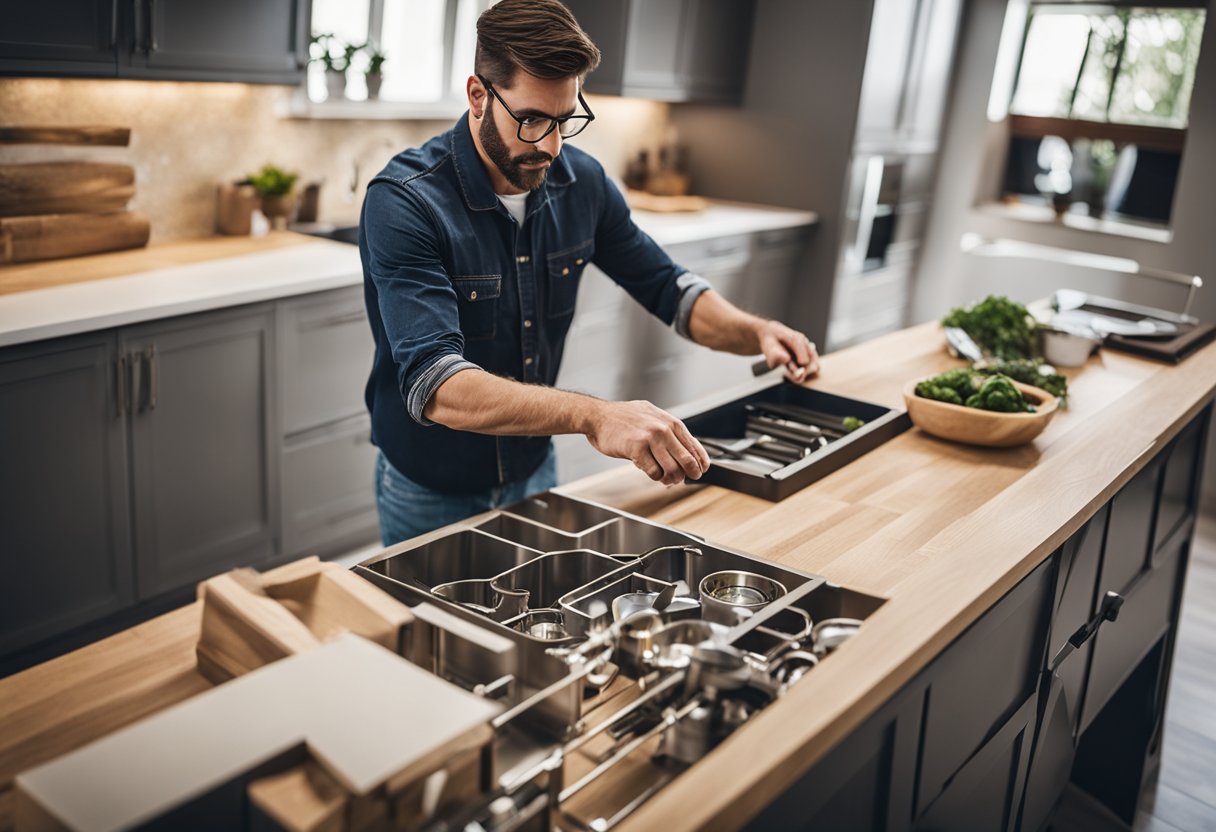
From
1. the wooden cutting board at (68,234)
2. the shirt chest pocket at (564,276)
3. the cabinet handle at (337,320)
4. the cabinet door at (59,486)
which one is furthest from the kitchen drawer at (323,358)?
the shirt chest pocket at (564,276)

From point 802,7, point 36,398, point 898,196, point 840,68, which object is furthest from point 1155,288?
point 36,398

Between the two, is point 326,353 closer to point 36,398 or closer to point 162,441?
point 162,441

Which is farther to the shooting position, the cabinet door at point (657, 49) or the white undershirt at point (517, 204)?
the cabinet door at point (657, 49)

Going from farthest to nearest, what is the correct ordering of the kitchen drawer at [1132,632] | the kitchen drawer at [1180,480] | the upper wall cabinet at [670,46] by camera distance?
the upper wall cabinet at [670,46] < the kitchen drawer at [1180,480] < the kitchen drawer at [1132,632]

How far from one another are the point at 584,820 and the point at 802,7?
15.9ft

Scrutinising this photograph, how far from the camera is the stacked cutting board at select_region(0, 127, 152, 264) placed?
3.16m

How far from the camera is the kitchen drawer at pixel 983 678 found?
1.55m

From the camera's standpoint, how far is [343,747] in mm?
969

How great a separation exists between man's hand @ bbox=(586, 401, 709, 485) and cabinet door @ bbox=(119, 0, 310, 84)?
2256mm

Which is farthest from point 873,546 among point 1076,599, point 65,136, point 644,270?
point 65,136

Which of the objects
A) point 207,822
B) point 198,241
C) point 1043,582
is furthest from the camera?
point 198,241

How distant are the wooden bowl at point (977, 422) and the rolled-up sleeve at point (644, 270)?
0.53m

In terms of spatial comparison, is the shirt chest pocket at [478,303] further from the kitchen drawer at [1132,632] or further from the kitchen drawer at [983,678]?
the kitchen drawer at [1132,632]

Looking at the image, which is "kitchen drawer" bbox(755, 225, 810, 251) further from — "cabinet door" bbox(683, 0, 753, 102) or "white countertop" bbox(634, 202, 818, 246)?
"cabinet door" bbox(683, 0, 753, 102)
